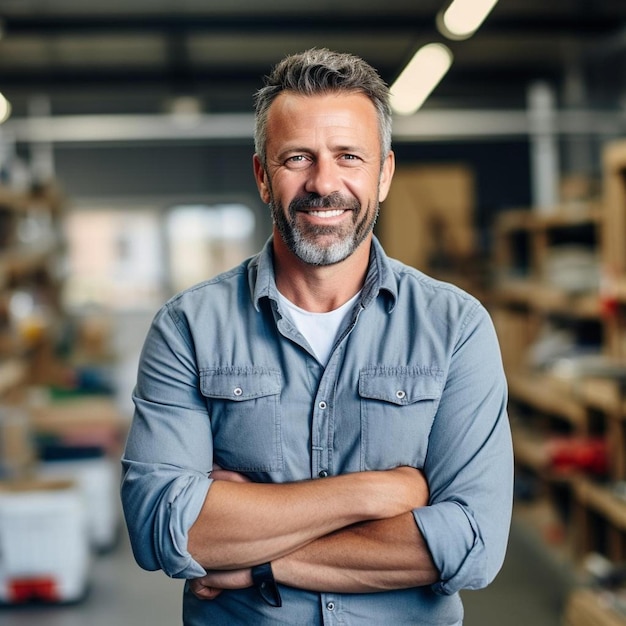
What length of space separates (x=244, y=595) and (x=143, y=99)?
41.4ft

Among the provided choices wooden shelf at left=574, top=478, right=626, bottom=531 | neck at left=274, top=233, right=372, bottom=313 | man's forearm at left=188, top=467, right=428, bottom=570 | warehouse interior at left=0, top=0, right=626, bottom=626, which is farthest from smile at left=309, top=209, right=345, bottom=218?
wooden shelf at left=574, top=478, right=626, bottom=531

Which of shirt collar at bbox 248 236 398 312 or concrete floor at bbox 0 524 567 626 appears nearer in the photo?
shirt collar at bbox 248 236 398 312

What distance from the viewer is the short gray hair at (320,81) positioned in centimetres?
180

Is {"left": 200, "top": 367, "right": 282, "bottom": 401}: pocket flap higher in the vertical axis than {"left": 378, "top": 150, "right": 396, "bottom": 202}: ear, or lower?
lower

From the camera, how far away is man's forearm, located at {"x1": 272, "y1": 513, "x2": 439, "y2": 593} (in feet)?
5.70

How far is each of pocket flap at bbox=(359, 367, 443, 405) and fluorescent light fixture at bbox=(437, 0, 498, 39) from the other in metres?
4.05

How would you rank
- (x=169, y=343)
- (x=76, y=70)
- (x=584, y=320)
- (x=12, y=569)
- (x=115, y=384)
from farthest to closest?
1. (x=76, y=70)
2. (x=115, y=384)
3. (x=584, y=320)
4. (x=12, y=569)
5. (x=169, y=343)

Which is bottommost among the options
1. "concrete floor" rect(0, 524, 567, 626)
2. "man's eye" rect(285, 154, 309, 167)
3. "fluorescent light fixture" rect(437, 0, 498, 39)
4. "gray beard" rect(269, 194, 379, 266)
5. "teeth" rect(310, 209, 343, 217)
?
"concrete floor" rect(0, 524, 567, 626)

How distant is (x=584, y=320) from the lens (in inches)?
238

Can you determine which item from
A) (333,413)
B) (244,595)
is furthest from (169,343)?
(244,595)

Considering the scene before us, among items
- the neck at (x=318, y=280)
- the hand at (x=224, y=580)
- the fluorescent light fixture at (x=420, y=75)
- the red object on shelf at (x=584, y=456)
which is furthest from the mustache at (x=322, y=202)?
the fluorescent light fixture at (x=420, y=75)

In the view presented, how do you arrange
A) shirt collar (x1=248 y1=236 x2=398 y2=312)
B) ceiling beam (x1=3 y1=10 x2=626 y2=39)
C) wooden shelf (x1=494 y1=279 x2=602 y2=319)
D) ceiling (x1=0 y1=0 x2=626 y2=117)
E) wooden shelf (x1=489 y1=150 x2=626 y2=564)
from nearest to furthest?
1. shirt collar (x1=248 y1=236 x2=398 y2=312)
2. wooden shelf (x1=489 y1=150 x2=626 y2=564)
3. wooden shelf (x1=494 y1=279 x2=602 y2=319)
4. ceiling beam (x1=3 y1=10 x2=626 y2=39)
5. ceiling (x1=0 y1=0 x2=626 y2=117)

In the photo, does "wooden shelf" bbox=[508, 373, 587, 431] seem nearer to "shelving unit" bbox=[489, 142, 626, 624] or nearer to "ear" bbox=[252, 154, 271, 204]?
"shelving unit" bbox=[489, 142, 626, 624]

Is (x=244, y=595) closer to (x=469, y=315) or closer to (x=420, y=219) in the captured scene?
(x=469, y=315)
